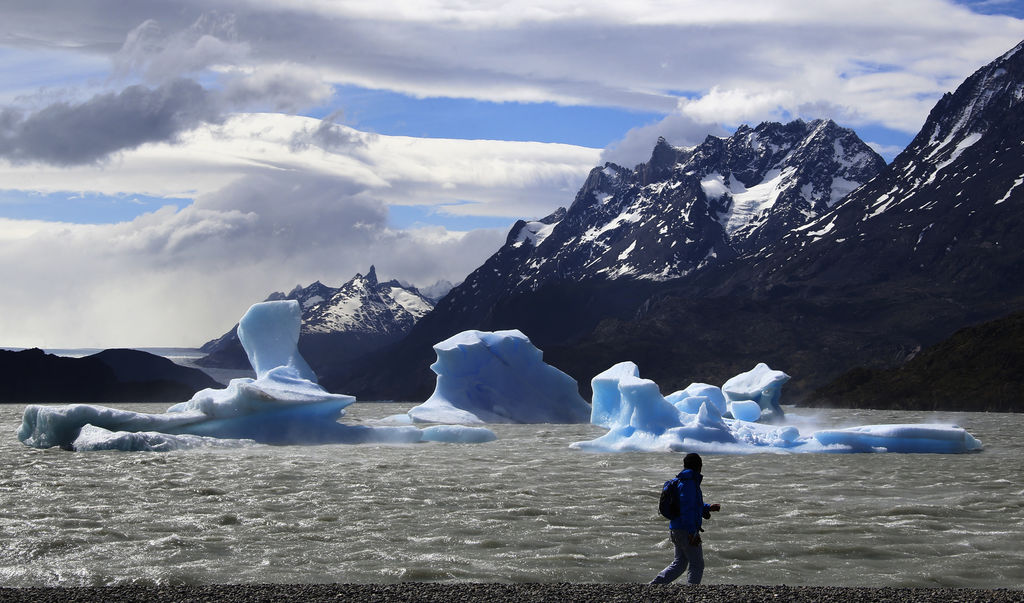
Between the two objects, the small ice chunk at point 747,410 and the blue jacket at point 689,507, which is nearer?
the blue jacket at point 689,507

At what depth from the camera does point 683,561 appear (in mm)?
14164

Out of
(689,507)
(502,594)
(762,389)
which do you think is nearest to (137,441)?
(502,594)

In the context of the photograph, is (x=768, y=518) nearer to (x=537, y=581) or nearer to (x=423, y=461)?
(x=537, y=581)

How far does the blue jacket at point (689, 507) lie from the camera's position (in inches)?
540

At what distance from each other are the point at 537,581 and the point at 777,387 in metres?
57.3

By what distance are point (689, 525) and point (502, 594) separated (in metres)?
2.70

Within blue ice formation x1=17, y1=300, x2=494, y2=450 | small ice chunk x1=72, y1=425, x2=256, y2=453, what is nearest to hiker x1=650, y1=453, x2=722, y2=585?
blue ice formation x1=17, y1=300, x2=494, y2=450

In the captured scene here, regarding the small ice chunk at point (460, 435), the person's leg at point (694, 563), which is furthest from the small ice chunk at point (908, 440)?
the person's leg at point (694, 563)

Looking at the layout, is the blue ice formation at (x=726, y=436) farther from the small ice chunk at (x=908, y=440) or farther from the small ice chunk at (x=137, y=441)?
the small ice chunk at (x=137, y=441)

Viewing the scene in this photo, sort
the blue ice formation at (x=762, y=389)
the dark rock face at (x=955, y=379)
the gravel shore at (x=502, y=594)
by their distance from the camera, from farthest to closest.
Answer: the dark rock face at (x=955, y=379) → the blue ice formation at (x=762, y=389) → the gravel shore at (x=502, y=594)

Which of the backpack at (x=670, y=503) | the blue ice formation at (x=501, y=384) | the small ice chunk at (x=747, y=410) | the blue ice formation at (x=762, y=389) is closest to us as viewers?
the backpack at (x=670, y=503)

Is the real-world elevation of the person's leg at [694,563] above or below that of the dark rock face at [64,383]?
below

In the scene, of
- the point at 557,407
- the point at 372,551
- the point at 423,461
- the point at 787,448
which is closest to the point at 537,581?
the point at 372,551

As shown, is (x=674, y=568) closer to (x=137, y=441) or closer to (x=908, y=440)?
(x=908, y=440)
